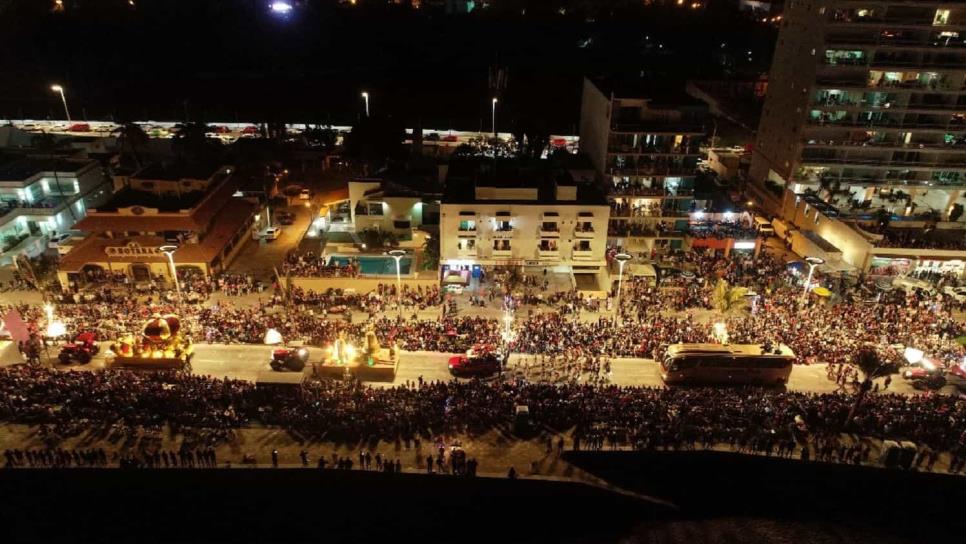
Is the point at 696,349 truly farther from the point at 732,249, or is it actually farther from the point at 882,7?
the point at 882,7

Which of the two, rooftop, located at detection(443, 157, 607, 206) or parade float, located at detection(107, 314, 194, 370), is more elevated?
rooftop, located at detection(443, 157, 607, 206)

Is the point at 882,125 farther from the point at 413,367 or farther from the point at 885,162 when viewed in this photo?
the point at 413,367

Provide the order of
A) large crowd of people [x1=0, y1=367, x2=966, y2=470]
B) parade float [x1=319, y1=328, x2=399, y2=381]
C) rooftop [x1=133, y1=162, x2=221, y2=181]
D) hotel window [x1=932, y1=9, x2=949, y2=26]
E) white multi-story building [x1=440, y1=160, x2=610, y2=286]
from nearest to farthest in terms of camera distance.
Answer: large crowd of people [x1=0, y1=367, x2=966, y2=470] → parade float [x1=319, y1=328, x2=399, y2=381] → white multi-story building [x1=440, y1=160, x2=610, y2=286] → rooftop [x1=133, y1=162, x2=221, y2=181] → hotel window [x1=932, y1=9, x2=949, y2=26]

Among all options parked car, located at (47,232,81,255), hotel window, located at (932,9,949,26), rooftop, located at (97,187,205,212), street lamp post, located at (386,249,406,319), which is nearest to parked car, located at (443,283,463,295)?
street lamp post, located at (386,249,406,319)

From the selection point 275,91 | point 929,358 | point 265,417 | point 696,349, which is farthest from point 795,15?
point 275,91

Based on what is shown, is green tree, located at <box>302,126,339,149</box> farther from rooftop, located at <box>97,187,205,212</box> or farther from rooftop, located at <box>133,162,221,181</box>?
rooftop, located at <box>97,187,205,212</box>

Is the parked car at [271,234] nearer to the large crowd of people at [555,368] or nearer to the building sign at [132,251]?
the large crowd of people at [555,368]

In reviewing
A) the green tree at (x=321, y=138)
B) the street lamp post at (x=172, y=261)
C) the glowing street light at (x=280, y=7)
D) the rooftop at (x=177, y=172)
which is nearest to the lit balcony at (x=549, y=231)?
the street lamp post at (x=172, y=261)

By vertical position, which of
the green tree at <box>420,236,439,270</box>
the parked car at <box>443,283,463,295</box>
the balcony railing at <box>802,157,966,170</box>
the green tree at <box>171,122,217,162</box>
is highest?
the balcony railing at <box>802,157,966,170</box>
